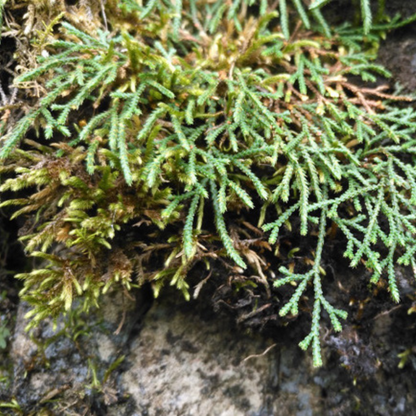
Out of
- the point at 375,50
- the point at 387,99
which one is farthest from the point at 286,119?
the point at 375,50

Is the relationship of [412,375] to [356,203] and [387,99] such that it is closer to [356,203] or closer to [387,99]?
[356,203]

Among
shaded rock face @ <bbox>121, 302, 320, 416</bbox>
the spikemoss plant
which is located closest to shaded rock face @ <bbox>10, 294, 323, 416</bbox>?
shaded rock face @ <bbox>121, 302, 320, 416</bbox>

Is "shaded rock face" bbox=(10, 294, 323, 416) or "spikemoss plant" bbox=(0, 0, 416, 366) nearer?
"spikemoss plant" bbox=(0, 0, 416, 366)

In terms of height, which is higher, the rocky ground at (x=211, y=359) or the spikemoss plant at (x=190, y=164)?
the spikemoss plant at (x=190, y=164)

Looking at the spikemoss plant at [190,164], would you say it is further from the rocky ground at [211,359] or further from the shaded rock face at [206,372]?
the shaded rock face at [206,372]

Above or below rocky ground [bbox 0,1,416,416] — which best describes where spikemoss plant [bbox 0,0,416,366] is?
above

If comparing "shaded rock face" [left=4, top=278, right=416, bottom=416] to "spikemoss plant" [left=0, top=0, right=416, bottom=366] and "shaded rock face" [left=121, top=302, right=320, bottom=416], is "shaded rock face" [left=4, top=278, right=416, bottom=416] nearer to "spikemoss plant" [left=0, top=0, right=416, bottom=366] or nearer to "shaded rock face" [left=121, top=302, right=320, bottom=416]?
"shaded rock face" [left=121, top=302, right=320, bottom=416]

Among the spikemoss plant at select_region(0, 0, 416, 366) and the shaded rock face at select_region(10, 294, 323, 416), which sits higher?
the spikemoss plant at select_region(0, 0, 416, 366)

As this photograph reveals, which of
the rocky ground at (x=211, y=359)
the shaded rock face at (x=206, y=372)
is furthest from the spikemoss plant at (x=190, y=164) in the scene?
the shaded rock face at (x=206, y=372)
